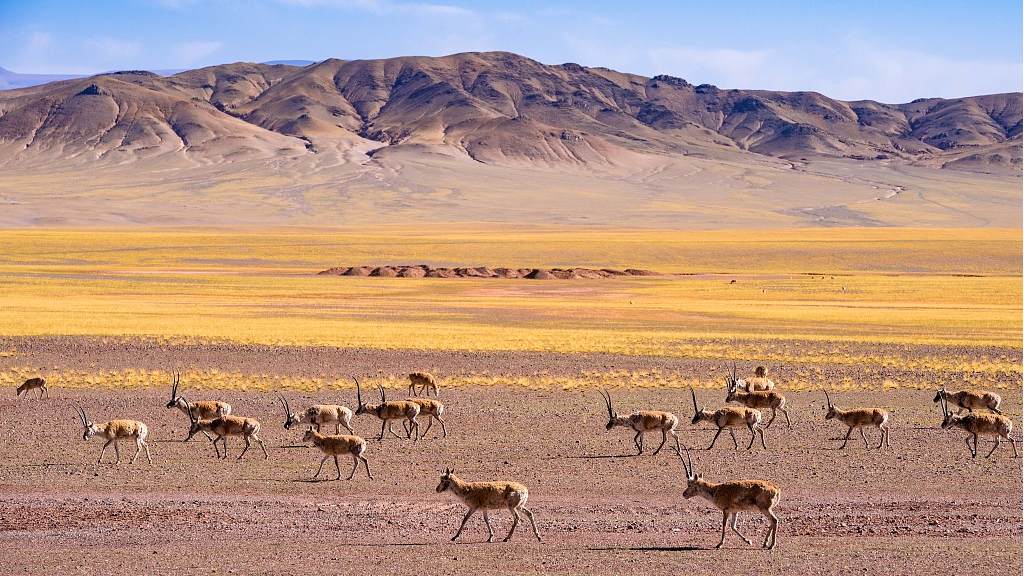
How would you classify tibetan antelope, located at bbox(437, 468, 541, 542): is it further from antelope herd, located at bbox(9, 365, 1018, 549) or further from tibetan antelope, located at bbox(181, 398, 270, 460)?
tibetan antelope, located at bbox(181, 398, 270, 460)

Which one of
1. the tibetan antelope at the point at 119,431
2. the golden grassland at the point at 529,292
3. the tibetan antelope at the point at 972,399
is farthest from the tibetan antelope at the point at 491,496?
the golden grassland at the point at 529,292

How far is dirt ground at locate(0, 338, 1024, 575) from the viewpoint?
1131 cm

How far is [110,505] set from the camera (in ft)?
43.6

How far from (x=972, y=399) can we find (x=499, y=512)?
10.8 meters

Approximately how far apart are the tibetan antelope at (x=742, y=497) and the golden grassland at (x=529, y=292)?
1891 centimetres

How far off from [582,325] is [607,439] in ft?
74.7

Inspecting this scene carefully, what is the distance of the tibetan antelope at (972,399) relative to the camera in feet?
64.2

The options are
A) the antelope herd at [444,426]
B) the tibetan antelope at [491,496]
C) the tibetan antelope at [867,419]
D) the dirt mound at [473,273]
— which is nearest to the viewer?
the tibetan antelope at [491,496]

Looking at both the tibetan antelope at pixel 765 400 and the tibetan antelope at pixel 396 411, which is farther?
the tibetan antelope at pixel 765 400

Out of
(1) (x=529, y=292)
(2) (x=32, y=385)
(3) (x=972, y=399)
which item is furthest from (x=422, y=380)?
(1) (x=529, y=292)

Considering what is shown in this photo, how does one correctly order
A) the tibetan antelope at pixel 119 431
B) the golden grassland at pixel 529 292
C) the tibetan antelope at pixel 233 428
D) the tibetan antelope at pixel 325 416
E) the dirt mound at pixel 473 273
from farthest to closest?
the dirt mound at pixel 473 273
the golden grassland at pixel 529 292
the tibetan antelope at pixel 325 416
the tibetan antelope at pixel 233 428
the tibetan antelope at pixel 119 431

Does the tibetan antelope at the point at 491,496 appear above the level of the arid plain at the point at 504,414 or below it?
above

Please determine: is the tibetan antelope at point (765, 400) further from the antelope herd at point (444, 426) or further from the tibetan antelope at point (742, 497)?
the tibetan antelope at point (742, 497)

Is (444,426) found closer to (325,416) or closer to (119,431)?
(325,416)
